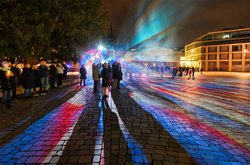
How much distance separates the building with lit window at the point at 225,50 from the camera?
8312cm

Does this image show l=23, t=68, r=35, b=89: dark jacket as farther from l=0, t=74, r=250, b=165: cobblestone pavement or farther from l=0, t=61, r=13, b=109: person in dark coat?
l=0, t=74, r=250, b=165: cobblestone pavement

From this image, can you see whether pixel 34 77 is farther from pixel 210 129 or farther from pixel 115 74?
pixel 210 129

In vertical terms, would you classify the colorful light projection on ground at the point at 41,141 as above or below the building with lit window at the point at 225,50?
below

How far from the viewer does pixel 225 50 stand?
8912 cm

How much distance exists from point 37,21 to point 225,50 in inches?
3573

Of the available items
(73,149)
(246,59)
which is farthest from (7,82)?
(246,59)

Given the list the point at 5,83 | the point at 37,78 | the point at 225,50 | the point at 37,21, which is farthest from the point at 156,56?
the point at 5,83

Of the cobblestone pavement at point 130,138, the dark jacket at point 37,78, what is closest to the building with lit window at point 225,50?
the dark jacket at point 37,78

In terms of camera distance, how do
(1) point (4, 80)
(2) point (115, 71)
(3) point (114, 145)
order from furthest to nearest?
(2) point (115, 71)
(1) point (4, 80)
(3) point (114, 145)

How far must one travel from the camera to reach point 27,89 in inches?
422

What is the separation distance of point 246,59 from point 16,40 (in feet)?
296

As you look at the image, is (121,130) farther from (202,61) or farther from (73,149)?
(202,61)

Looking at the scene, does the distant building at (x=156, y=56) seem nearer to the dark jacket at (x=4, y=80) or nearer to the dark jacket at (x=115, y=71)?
the dark jacket at (x=115, y=71)

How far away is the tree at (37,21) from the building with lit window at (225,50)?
67.3 meters
